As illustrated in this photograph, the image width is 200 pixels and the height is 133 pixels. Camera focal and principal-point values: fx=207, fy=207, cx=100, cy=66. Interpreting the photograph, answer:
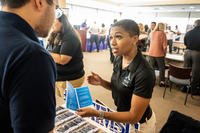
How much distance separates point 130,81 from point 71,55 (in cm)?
92

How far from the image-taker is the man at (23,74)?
0.52 meters

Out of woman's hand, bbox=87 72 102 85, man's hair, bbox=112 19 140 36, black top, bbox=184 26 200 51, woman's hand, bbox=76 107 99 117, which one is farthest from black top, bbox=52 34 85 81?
black top, bbox=184 26 200 51

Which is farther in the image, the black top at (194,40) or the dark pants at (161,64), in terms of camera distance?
the dark pants at (161,64)

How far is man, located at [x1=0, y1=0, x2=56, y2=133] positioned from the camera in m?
0.52

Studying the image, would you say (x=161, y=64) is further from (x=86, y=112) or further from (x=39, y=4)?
Result: (x=39, y=4)

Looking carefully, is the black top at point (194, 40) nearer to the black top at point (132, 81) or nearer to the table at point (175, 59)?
the table at point (175, 59)

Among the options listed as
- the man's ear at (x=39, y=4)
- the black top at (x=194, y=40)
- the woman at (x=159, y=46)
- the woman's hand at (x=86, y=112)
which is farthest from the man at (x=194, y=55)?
the man's ear at (x=39, y=4)

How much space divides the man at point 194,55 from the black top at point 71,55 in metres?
2.91

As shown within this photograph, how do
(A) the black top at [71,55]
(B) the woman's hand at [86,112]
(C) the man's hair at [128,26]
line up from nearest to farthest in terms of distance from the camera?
1. (B) the woman's hand at [86,112]
2. (C) the man's hair at [128,26]
3. (A) the black top at [71,55]

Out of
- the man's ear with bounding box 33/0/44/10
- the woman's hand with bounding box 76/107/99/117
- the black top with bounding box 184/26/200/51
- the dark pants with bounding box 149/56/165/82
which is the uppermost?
the man's ear with bounding box 33/0/44/10

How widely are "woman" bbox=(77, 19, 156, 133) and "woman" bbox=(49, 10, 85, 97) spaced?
0.70 meters

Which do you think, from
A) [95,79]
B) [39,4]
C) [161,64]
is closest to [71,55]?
[95,79]

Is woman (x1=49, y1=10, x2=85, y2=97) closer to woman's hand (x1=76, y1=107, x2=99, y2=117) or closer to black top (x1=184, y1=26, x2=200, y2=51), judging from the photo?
woman's hand (x1=76, y1=107, x2=99, y2=117)

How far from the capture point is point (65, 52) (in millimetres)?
2086
